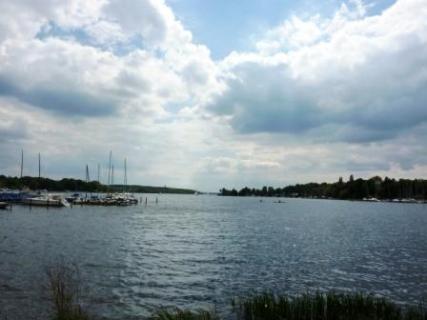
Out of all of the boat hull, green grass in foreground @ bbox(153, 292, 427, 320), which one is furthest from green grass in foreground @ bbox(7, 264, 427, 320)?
the boat hull

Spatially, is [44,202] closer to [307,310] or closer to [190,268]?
[190,268]

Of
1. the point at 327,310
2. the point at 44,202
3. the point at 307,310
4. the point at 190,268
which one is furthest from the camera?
the point at 44,202

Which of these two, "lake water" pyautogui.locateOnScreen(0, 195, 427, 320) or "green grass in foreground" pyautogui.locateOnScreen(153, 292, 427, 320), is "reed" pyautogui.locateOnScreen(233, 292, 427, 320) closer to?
"green grass in foreground" pyautogui.locateOnScreen(153, 292, 427, 320)

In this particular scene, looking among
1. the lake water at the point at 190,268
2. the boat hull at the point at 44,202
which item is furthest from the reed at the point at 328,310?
the boat hull at the point at 44,202

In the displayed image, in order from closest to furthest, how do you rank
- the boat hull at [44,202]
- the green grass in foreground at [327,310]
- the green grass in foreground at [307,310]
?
1. the green grass in foreground at [307,310]
2. the green grass in foreground at [327,310]
3. the boat hull at [44,202]

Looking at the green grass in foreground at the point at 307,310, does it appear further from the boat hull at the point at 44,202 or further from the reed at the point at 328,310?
the boat hull at the point at 44,202

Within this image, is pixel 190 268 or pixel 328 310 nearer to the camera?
pixel 328 310

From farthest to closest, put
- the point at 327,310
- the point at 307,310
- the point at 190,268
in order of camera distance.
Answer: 1. the point at 190,268
2. the point at 327,310
3. the point at 307,310

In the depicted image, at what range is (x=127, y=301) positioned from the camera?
876 inches

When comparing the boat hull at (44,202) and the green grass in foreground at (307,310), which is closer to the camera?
the green grass in foreground at (307,310)

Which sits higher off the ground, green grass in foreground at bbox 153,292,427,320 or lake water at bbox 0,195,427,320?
green grass in foreground at bbox 153,292,427,320

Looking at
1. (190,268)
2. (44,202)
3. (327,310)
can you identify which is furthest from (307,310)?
(44,202)

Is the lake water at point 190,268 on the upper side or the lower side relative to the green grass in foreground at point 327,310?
lower

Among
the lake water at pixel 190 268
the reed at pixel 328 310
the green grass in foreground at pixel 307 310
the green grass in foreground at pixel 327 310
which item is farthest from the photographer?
the lake water at pixel 190 268
